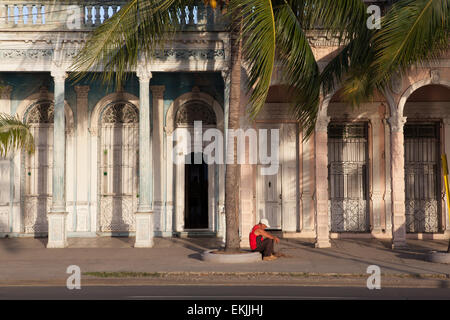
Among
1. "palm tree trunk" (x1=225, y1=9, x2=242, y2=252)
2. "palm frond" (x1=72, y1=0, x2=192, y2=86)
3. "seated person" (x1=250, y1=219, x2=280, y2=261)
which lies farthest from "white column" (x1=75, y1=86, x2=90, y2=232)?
"seated person" (x1=250, y1=219, x2=280, y2=261)

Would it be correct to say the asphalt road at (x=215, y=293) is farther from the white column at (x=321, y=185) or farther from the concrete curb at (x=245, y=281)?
the white column at (x=321, y=185)

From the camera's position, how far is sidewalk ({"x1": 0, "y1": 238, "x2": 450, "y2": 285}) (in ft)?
39.2

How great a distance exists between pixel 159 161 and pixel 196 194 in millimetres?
1505

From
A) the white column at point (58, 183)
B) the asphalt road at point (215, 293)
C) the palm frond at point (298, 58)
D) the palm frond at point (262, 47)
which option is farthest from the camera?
the white column at point (58, 183)

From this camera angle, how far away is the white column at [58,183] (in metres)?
16.4

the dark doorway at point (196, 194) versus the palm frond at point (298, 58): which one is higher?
the palm frond at point (298, 58)

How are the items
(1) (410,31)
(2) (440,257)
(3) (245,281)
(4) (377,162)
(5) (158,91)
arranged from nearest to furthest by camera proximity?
(3) (245,281) < (1) (410,31) < (2) (440,257) < (4) (377,162) < (5) (158,91)

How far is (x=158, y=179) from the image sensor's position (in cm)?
1898

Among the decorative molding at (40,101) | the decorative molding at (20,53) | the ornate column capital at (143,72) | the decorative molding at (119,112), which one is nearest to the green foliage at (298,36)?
the ornate column capital at (143,72)

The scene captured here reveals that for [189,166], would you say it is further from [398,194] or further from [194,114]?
[398,194]

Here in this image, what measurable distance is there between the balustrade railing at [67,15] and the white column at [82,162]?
2.79 meters

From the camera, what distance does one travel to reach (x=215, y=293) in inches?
378

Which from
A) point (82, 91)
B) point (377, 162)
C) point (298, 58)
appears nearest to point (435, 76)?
point (377, 162)

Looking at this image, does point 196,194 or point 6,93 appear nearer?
point 6,93
